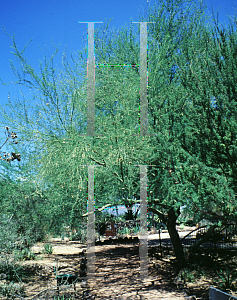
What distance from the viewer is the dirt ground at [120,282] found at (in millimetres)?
6632

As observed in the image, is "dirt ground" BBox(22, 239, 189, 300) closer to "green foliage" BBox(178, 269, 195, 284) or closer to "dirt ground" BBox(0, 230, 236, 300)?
"dirt ground" BBox(0, 230, 236, 300)

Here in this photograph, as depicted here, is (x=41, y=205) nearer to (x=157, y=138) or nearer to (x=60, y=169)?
(x=60, y=169)

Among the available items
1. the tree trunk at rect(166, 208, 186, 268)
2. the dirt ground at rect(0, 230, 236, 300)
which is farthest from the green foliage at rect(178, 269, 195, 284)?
the tree trunk at rect(166, 208, 186, 268)

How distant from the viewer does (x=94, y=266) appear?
10.2 metres

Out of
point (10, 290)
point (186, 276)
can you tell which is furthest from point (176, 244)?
point (10, 290)

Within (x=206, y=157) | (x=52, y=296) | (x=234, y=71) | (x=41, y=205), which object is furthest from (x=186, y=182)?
(x=41, y=205)

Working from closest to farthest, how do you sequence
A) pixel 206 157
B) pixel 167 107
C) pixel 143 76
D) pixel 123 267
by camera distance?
pixel 206 157, pixel 167 107, pixel 143 76, pixel 123 267

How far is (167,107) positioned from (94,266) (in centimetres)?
696

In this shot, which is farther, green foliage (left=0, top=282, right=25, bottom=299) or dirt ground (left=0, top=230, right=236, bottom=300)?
dirt ground (left=0, top=230, right=236, bottom=300)

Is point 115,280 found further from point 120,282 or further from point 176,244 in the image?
point 176,244

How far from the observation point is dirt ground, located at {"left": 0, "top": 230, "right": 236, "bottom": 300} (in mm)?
6632

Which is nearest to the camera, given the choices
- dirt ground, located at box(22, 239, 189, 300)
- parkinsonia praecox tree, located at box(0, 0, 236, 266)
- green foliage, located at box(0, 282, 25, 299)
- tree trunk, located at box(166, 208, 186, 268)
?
parkinsonia praecox tree, located at box(0, 0, 236, 266)

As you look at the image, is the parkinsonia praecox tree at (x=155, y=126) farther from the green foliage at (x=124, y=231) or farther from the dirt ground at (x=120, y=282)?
the green foliage at (x=124, y=231)

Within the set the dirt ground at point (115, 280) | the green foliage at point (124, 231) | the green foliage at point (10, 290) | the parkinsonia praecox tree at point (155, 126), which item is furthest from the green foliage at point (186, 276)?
the green foliage at point (124, 231)
